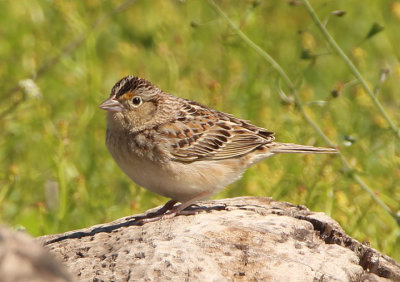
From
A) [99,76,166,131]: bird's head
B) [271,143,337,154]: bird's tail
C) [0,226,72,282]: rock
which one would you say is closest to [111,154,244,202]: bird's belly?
[99,76,166,131]: bird's head

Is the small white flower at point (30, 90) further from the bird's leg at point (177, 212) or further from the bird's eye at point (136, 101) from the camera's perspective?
the bird's leg at point (177, 212)

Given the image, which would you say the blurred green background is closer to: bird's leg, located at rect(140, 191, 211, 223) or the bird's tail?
the bird's tail

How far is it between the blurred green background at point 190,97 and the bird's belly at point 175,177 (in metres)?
0.90

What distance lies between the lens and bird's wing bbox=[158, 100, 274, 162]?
6883 millimetres

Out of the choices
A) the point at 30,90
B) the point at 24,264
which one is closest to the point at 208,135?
the point at 30,90

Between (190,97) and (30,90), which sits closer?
(30,90)

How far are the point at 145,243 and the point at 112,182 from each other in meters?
3.78

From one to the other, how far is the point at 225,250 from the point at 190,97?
186 inches

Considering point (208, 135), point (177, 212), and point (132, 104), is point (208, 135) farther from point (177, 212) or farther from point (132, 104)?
point (177, 212)

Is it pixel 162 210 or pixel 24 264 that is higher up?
pixel 162 210

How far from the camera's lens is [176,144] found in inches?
266

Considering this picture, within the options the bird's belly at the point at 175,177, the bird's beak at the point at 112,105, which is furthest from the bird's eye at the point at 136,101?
the bird's belly at the point at 175,177

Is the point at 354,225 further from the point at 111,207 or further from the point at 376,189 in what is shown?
the point at 111,207

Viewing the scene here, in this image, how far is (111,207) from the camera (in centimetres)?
789
